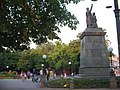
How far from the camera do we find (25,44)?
65.9ft

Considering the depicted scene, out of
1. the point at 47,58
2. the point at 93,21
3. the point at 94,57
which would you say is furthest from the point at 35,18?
the point at 47,58

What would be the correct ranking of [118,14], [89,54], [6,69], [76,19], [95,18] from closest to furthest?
1. [118,14]
2. [76,19]
3. [89,54]
4. [95,18]
5. [6,69]

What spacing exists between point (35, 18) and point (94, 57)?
12.0m

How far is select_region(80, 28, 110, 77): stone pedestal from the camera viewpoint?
1015 inches

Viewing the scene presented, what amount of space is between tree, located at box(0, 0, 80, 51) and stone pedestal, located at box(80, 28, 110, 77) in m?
9.03

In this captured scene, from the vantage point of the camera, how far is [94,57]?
25797 millimetres

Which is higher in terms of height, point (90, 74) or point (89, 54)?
point (89, 54)

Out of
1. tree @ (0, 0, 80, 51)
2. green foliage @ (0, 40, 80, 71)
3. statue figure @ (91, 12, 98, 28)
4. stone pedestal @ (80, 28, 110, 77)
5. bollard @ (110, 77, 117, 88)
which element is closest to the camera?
tree @ (0, 0, 80, 51)

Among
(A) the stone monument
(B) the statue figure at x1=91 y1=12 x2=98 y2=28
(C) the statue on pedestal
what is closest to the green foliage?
(C) the statue on pedestal

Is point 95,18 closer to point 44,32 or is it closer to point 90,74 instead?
point 90,74

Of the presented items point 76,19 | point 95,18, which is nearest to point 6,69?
point 95,18

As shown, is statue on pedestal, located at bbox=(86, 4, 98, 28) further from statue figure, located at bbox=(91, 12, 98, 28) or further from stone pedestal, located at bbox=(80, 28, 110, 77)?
stone pedestal, located at bbox=(80, 28, 110, 77)

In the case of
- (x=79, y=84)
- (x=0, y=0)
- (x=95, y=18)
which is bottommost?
(x=79, y=84)

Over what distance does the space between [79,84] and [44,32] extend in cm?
900
